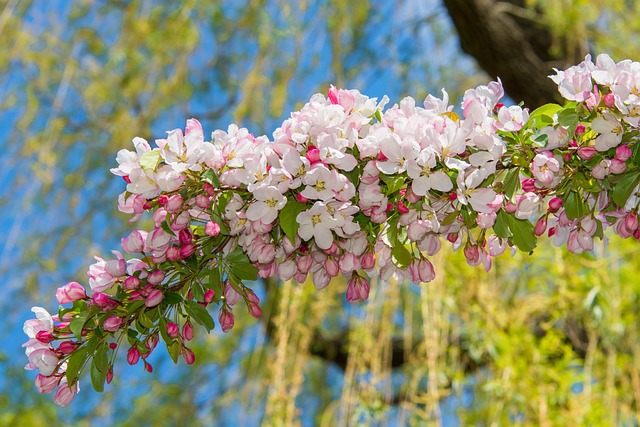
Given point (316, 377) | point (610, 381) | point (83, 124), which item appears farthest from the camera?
point (316, 377)

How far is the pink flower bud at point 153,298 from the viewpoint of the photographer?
2.61 ft

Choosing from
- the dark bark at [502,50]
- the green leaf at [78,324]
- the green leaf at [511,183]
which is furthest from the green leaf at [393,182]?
the dark bark at [502,50]

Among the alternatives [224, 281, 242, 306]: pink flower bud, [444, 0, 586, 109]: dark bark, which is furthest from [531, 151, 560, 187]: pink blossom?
[444, 0, 586, 109]: dark bark

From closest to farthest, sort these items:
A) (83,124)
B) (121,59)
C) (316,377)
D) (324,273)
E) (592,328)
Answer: (324,273) → (592,328) → (121,59) → (83,124) → (316,377)

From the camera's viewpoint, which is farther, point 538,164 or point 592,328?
point 592,328

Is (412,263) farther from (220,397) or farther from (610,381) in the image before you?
(220,397)

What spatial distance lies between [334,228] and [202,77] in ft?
7.11

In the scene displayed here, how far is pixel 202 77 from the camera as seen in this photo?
2.85 meters

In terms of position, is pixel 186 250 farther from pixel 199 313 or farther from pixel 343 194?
pixel 343 194

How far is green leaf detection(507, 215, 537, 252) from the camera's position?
2.62 ft

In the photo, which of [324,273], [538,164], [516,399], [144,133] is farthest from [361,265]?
[144,133]

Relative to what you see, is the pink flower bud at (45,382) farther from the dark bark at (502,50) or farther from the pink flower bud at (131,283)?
the dark bark at (502,50)

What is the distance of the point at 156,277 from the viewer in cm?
81

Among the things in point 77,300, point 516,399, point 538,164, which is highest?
→ point 516,399
